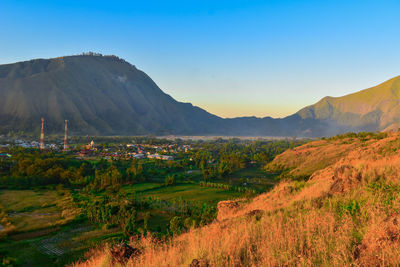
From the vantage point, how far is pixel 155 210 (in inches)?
1650

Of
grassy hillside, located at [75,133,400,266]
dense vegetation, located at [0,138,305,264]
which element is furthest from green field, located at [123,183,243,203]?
grassy hillside, located at [75,133,400,266]

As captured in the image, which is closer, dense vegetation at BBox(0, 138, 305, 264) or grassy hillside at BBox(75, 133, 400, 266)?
grassy hillside at BBox(75, 133, 400, 266)

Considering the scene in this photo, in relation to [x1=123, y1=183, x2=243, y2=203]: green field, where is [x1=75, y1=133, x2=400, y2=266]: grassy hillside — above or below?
above

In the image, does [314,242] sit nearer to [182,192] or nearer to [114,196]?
[114,196]

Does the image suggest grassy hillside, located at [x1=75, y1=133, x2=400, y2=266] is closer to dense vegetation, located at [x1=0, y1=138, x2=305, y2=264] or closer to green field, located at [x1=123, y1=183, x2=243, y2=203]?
dense vegetation, located at [x1=0, y1=138, x2=305, y2=264]

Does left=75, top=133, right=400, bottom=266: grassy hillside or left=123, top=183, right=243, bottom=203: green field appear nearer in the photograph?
left=75, top=133, right=400, bottom=266: grassy hillside

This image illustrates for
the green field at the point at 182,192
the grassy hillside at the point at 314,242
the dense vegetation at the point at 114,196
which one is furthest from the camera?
the green field at the point at 182,192

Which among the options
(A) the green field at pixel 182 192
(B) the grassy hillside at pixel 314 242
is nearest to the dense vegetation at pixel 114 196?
(A) the green field at pixel 182 192

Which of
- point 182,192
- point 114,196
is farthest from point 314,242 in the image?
point 182,192

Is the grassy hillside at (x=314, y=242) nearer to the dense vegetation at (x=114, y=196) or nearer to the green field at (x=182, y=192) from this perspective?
A: the dense vegetation at (x=114, y=196)

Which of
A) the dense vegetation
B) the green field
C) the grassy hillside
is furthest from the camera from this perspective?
the green field

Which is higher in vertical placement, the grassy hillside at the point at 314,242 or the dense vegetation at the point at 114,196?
the grassy hillside at the point at 314,242

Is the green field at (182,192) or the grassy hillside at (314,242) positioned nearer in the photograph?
the grassy hillside at (314,242)

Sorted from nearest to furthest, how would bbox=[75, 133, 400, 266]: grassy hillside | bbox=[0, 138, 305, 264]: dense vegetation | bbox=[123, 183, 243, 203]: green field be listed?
1. bbox=[75, 133, 400, 266]: grassy hillside
2. bbox=[0, 138, 305, 264]: dense vegetation
3. bbox=[123, 183, 243, 203]: green field
